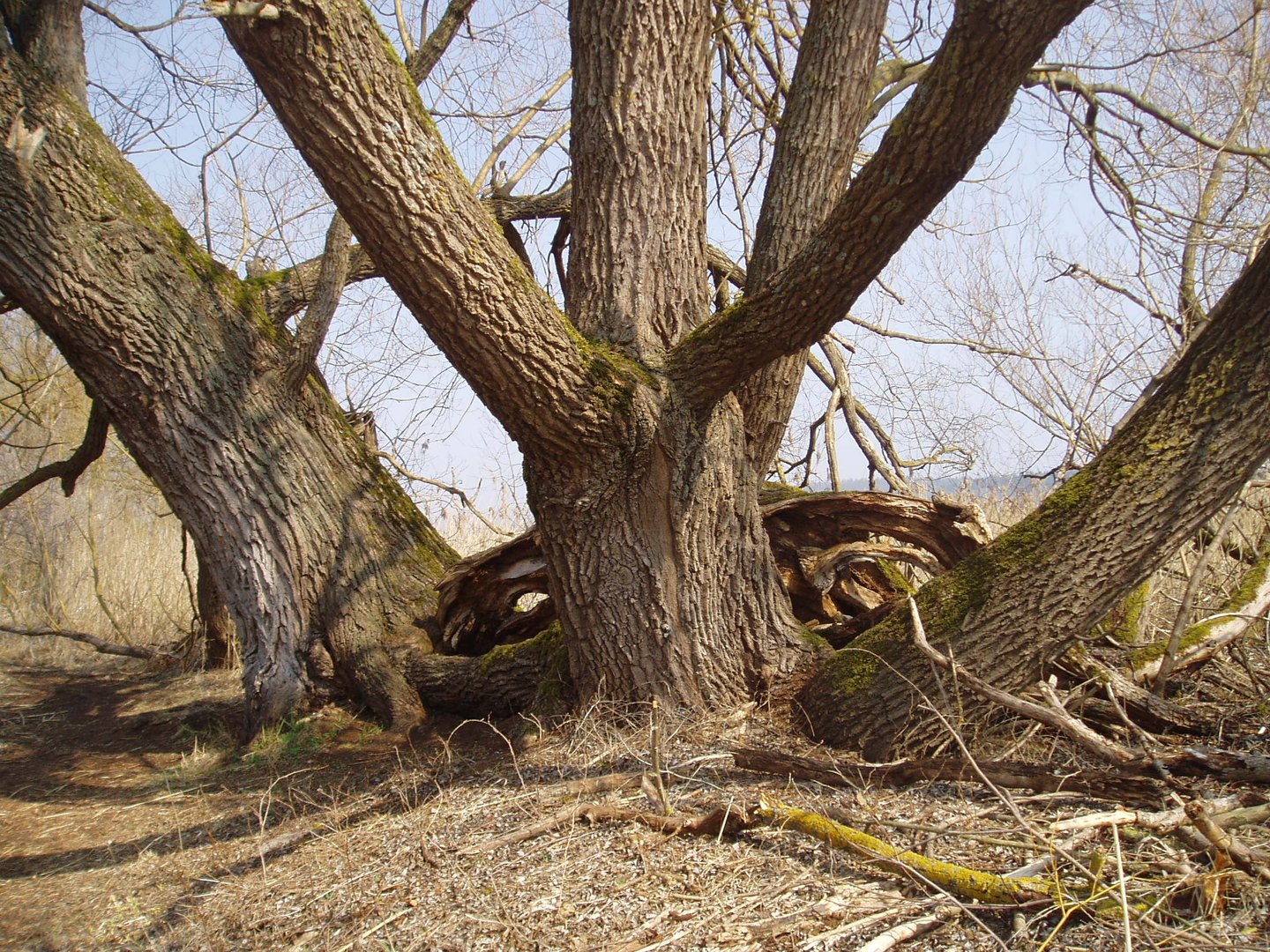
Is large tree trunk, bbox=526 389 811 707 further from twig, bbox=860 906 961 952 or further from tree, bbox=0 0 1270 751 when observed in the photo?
twig, bbox=860 906 961 952

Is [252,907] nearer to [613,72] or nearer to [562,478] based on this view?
[562,478]

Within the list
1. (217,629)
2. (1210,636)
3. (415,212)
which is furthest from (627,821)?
(217,629)

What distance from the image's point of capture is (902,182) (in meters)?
2.62

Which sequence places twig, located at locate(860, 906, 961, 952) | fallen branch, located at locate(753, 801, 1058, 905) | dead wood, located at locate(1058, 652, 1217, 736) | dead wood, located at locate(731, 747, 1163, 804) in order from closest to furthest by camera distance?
twig, located at locate(860, 906, 961, 952) → fallen branch, located at locate(753, 801, 1058, 905) → dead wood, located at locate(731, 747, 1163, 804) → dead wood, located at locate(1058, 652, 1217, 736)

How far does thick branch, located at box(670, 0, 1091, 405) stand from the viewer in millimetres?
2355

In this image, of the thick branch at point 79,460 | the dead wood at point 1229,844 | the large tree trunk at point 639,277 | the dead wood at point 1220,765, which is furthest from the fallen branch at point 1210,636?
the thick branch at point 79,460

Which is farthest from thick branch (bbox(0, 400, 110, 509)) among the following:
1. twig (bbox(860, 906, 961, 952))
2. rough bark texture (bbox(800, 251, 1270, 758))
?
twig (bbox(860, 906, 961, 952))

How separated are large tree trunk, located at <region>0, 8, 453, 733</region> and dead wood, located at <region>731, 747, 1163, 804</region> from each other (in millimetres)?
2223

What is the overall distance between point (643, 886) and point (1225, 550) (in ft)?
11.5

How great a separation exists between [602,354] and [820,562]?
150 centimetres

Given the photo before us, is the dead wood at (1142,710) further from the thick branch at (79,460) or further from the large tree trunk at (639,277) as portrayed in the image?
the thick branch at (79,460)

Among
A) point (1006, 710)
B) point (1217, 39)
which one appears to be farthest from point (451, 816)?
point (1217, 39)

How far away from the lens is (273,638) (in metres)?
4.54

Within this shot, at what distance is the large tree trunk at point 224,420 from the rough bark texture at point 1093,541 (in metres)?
2.44
